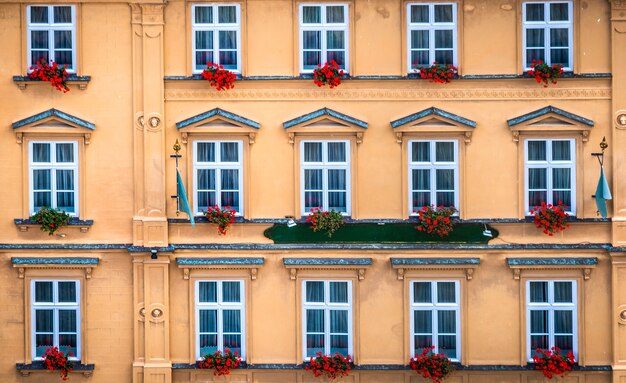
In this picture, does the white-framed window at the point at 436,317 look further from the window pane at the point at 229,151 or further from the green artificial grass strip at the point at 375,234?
the window pane at the point at 229,151

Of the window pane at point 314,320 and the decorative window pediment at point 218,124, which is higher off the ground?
the decorative window pediment at point 218,124

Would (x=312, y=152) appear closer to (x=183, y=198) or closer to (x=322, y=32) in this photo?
(x=322, y=32)

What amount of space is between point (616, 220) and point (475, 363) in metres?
4.48

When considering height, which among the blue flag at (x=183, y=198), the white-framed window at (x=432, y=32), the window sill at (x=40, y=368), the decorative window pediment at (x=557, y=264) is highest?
the white-framed window at (x=432, y=32)

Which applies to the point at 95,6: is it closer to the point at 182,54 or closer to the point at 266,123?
Answer: the point at 182,54

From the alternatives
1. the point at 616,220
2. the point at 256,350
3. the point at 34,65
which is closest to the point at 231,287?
the point at 256,350

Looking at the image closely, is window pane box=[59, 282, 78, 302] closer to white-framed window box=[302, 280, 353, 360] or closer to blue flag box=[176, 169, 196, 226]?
blue flag box=[176, 169, 196, 226]

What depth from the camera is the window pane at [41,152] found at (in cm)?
2008

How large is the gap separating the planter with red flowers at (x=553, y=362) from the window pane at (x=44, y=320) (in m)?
11.0

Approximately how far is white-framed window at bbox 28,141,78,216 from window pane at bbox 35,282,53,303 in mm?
1674

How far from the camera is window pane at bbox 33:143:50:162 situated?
20.1 metres

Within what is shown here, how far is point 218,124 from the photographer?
1989 centimetres

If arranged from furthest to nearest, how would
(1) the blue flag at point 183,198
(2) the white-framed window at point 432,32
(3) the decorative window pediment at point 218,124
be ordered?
1. (2) the white-framed window at point 432,32
2. (3) the decorative window pediment at point 218,124
3. (1) the blue flag at point 183,198

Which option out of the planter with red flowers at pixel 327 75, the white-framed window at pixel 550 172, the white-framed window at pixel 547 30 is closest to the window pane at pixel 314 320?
the planter with red flowers at pixel 327 75
